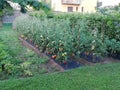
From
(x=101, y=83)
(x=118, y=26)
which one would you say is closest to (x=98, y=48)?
(x=118, y=26)

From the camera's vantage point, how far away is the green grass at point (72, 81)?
15.6 ft

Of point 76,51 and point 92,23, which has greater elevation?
point 92,23

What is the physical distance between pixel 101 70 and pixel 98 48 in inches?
40.3

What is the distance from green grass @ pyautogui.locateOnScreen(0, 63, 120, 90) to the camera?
187 inches

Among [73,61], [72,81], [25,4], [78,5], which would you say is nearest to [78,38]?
[73,61]

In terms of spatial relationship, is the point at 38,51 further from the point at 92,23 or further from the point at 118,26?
the point at 118,26

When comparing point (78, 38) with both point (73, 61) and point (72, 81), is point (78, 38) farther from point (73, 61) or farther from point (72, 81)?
point (72, 81)

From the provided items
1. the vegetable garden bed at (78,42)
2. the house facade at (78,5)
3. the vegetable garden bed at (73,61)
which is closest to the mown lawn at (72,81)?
the vegetable garden bed at (73,61)

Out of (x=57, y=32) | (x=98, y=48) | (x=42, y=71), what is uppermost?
(x=57, y=32)

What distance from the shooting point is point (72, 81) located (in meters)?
5.08

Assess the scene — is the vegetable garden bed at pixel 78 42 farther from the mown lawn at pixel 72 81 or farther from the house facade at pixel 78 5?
the house facade at pixel 78 5

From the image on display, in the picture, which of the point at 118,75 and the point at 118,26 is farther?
the point at 118,26

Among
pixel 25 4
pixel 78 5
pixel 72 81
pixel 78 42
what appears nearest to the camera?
A: pixel 25 4

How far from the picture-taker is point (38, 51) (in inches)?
322
